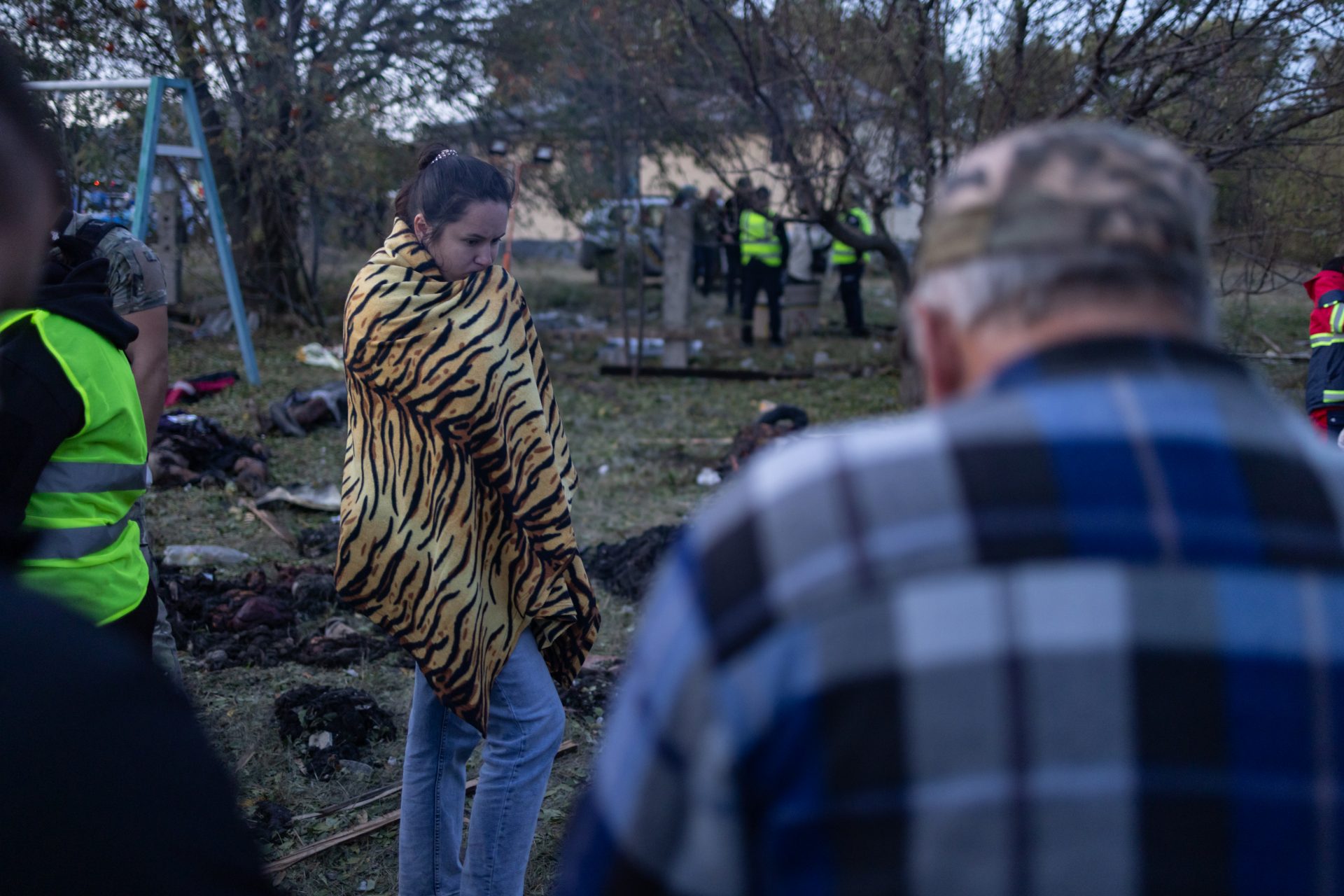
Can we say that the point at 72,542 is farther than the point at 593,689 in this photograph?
No

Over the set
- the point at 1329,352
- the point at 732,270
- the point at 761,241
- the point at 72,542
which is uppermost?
the point at 761,241

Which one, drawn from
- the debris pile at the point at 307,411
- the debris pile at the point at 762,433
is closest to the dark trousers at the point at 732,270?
the debris pile at the point at 762,433

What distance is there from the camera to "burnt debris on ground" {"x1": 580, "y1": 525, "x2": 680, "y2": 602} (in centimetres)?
574

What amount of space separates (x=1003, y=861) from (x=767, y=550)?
1.06ft

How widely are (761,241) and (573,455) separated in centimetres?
623

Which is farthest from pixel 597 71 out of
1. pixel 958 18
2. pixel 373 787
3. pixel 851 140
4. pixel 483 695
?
pixel 483 695

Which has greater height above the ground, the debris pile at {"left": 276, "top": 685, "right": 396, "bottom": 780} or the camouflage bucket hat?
the camouflage bucket hat

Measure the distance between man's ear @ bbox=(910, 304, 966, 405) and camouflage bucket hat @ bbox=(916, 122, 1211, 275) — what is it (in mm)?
48

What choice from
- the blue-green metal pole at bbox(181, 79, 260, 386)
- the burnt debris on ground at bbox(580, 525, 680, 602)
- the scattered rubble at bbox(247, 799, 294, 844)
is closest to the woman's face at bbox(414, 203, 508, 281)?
the scattered rubble at bbox(247, 799, 294, 844)

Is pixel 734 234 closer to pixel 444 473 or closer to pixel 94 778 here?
pixel 444 473

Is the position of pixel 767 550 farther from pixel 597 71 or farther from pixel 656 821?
pixel 597 71

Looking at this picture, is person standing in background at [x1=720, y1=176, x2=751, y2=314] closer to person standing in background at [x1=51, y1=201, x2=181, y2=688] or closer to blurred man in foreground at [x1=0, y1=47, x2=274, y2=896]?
person standing in background at [x1=51, y1=201, x2=181, y2=688]

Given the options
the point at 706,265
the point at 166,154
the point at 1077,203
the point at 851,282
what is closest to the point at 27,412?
the point at 1077,203

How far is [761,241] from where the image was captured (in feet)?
44.8
